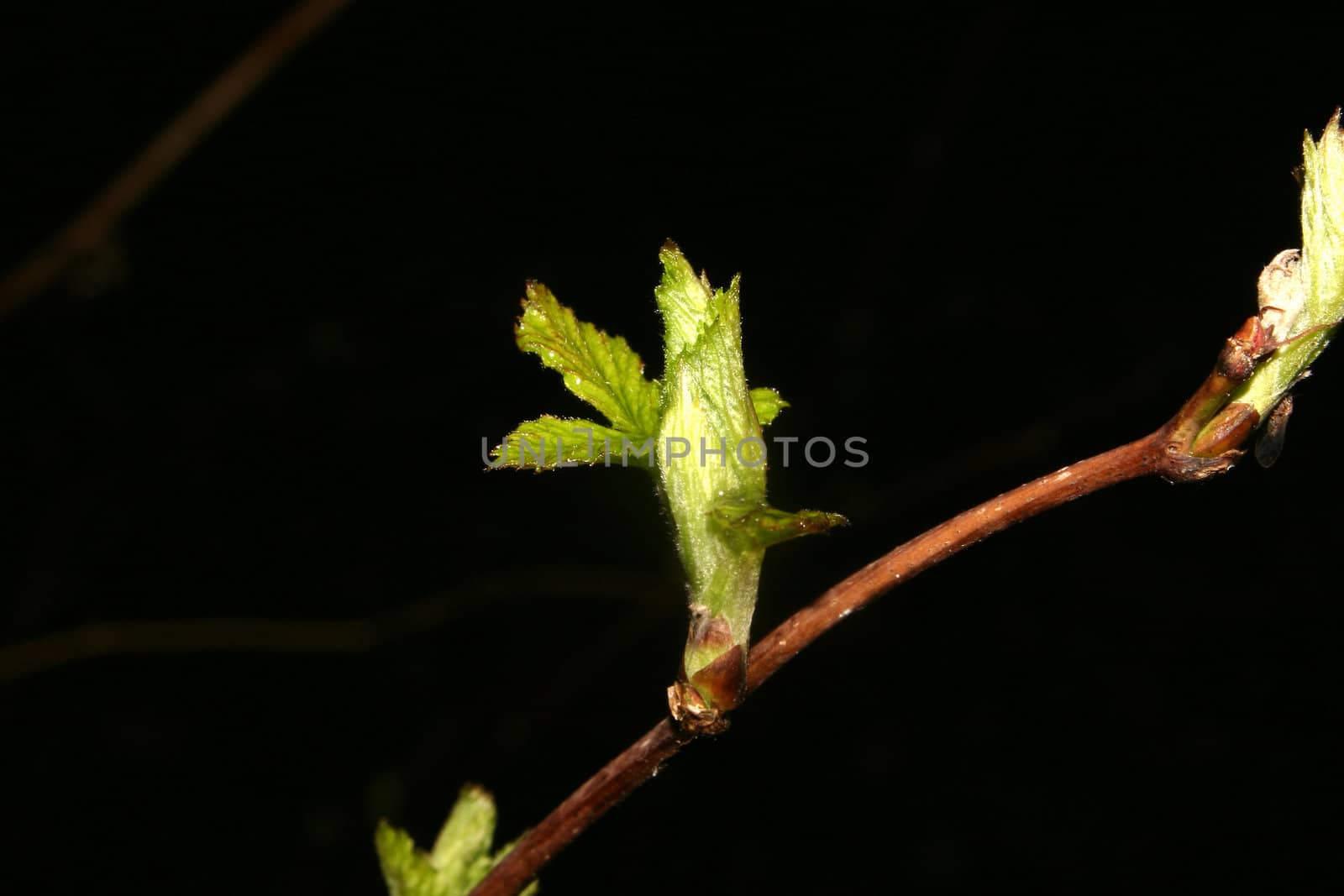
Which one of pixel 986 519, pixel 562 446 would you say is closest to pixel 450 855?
pixel 562 446

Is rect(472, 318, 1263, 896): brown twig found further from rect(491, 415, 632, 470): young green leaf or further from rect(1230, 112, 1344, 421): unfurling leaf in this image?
rect(491, 415, 632, 470): young green leaf

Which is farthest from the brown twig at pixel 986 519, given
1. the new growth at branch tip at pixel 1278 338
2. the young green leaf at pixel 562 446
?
the young green leaf at pixel 562 446

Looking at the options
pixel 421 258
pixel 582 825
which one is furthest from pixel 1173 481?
pixel 421 258

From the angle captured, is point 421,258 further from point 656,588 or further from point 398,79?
point 656,588

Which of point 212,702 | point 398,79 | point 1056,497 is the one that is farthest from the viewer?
point 212,702

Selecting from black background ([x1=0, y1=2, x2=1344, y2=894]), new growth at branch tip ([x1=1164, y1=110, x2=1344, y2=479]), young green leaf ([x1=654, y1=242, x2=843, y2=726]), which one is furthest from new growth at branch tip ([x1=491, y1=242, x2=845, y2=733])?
black background ([x1=0, y1=2, x2=1344, y2=894])
